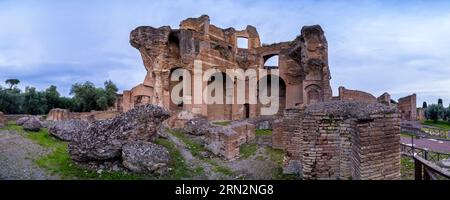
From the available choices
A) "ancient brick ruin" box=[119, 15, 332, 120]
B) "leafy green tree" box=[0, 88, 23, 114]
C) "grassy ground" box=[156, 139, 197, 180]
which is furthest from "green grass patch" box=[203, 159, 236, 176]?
"leafy green tree" box=[0, 88, 23, 114]

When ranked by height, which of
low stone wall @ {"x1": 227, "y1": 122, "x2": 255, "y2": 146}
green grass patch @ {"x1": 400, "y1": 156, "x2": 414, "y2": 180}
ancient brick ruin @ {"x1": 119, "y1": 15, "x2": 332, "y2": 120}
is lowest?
green grass patch @ {"x1": 400, "y1": 156, "x2": 414, "y2": 180}

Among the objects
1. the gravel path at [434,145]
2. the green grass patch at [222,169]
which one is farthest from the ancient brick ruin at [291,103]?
the gravel path at [434,145]

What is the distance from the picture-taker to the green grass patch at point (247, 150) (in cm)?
1275

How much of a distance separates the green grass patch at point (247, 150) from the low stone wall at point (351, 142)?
6558mm

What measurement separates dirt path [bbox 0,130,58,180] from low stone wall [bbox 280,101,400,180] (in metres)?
6.75

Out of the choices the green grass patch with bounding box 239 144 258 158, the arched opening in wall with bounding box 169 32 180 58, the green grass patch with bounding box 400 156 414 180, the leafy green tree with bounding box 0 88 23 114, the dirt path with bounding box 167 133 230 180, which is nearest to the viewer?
the green grass patch with bounding box 400 156 414 180

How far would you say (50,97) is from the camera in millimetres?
40625

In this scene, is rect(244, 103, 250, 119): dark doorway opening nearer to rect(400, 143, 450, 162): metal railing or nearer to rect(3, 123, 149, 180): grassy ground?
rect(400, 143, 450, 162): metal railing

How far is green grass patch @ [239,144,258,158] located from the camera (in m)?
12.8

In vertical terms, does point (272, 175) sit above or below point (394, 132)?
below

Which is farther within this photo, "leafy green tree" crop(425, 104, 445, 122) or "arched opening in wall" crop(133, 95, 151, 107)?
"leafy green tree" crop(425, 104, 445, 122)
